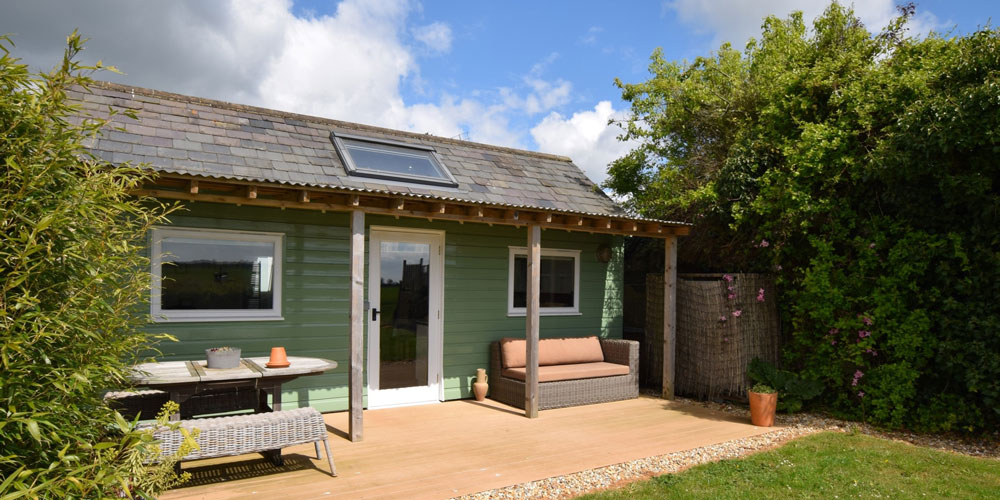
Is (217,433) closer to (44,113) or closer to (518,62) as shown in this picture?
(44,113)

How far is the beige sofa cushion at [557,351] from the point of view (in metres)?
7.24

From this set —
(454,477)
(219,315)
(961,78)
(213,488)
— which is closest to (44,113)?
(213,488)

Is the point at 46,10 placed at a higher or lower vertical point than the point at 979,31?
higher

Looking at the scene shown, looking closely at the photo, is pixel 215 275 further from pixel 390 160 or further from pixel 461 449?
pixel 461 449

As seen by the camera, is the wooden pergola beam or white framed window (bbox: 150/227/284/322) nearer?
the wooden pergola beam

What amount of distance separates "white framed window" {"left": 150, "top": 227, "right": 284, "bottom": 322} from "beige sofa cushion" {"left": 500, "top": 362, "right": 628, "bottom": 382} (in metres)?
2.91

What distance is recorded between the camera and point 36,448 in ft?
7.14

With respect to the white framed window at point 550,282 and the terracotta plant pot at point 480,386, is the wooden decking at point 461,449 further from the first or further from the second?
the white framed window at point 550,282

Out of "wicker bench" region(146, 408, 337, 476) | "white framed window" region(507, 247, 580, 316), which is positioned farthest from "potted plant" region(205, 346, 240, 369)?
"white framed window" region(507, 247, 580, 316)

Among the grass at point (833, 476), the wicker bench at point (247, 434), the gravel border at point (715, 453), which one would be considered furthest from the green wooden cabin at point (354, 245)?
the grass at point (833, 476)

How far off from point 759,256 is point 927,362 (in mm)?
2177

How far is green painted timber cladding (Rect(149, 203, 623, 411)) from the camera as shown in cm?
600

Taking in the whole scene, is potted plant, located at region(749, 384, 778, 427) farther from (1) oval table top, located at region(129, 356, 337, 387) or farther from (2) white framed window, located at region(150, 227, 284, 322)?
(2) white framed window, located at region(150, 227, 284, 322)

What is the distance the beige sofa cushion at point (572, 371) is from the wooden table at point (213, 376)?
8.87 feet
